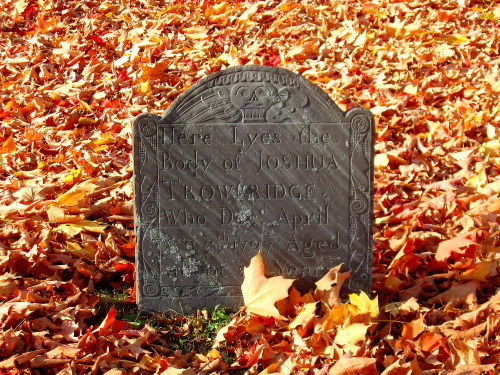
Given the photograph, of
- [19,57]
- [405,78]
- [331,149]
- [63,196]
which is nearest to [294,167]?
[331,149]

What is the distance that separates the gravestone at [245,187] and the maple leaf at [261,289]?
0.12m

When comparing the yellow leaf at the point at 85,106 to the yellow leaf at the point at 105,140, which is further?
the yellow leaf at the point at 85,106

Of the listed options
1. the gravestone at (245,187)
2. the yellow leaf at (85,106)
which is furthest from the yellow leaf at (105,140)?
the gravestone at (245,187)

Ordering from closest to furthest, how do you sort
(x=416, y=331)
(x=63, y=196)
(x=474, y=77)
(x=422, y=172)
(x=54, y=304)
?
(x=416, y=331), (x=54, y=304), (x=63, y=196), (x=422, y=172), (x=474, y=77)

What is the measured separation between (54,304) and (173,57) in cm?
425

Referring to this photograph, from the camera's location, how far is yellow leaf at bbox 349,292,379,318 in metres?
3.56

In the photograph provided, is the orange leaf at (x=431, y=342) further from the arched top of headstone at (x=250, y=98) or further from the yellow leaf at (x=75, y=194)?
the yellow leaf at (x=75, y=194)

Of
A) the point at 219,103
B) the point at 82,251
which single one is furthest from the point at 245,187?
the point at 82,251

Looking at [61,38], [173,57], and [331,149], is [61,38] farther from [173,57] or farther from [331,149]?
[331,149]

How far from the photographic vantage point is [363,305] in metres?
3.61

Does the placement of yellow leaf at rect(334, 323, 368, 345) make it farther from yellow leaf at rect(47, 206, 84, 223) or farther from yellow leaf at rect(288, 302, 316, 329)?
yellow leaf at rect(47, 206, 84, 223)

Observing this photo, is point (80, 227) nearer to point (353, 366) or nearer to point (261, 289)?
point (261, 289)

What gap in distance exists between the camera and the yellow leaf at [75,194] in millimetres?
4668

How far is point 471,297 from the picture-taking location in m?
3.84
